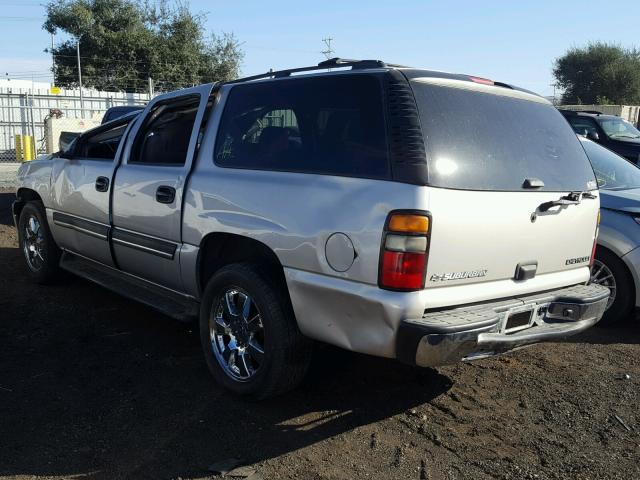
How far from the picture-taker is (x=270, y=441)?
340 centimetres

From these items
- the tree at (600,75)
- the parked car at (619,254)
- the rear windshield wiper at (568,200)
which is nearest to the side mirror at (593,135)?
the parked car at (619,254)

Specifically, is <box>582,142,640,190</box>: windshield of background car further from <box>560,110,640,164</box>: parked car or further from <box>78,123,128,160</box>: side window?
<box>560,110,640,164</box>: parked car

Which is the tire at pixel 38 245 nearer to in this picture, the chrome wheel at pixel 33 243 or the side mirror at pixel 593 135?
the chrome wheel at pixel 33 243

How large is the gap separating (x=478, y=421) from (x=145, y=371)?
2207 mm

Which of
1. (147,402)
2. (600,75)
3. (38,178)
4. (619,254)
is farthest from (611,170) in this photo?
(600,75)

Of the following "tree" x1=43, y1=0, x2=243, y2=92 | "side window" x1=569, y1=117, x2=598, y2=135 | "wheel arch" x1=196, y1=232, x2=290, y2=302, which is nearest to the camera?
"wheel arch" x1=196, y1=232, x2=290, y2=302

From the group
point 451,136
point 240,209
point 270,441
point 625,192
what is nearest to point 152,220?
point 240,209

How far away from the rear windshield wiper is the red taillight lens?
96 cm

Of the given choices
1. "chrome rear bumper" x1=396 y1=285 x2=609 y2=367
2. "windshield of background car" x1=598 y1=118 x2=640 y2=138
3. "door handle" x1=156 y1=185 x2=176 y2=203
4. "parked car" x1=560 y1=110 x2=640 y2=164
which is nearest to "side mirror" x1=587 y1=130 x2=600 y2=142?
"parked car" x1=560 y1=110 x2=640 y2=164

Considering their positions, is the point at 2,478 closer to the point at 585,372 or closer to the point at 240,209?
the point at 240,209

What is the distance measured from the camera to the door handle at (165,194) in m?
4.29

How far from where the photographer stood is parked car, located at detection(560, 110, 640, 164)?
12680 mm

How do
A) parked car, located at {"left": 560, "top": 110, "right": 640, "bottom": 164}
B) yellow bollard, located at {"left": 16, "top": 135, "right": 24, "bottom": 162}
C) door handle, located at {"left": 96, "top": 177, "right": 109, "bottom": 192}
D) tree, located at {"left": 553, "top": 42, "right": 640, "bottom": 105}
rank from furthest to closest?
tree, located at {"left": 553, "top": 42, "right": 640, "bottom": 105} → yellow bollard, located at {"left": 16, "top": 135, "right": 24, "bottom": 162} → parked car, located at {"left": 560, "top": 110, "right": 640, "bottom": 164} → door handle, located at {"left": 96, "top": 177, "right": 109, "bottom": 192}

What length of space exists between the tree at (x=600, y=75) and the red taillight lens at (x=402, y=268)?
48537mm
